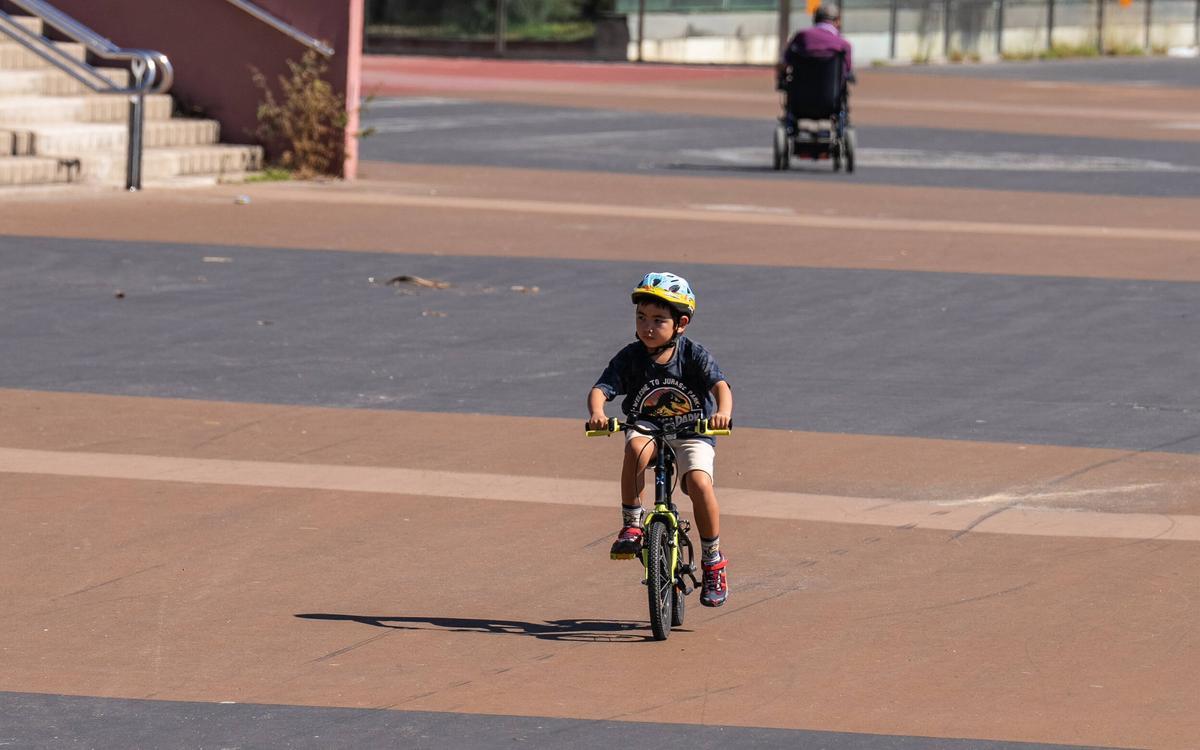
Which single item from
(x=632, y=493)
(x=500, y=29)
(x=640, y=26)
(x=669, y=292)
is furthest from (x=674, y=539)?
(x=500, y=29)

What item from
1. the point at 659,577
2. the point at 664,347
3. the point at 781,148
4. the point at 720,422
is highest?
the point at 781,148

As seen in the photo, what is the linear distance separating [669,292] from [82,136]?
16.0m

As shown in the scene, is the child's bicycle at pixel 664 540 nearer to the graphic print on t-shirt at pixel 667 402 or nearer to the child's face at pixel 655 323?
the graphic print on t-shirt at pixel 667 402

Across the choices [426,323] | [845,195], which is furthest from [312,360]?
[845,195]

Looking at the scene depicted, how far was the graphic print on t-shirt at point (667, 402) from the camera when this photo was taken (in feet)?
25.1

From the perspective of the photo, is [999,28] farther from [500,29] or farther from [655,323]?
[655,323]

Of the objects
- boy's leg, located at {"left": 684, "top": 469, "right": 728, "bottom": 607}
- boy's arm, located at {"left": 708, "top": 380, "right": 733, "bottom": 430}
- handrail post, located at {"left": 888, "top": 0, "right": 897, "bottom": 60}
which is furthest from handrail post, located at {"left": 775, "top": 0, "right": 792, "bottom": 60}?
boy's arm, located at {"left": 708, "top": 380, "right": 733, "bottom": 430}

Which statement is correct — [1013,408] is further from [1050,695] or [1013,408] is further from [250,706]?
[250,706]

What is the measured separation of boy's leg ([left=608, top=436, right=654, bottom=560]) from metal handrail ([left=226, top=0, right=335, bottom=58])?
16.7 m

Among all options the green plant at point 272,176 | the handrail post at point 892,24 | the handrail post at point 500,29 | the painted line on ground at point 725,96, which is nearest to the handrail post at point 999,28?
the handrail post at point 892,24

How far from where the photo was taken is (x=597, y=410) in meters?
7.46

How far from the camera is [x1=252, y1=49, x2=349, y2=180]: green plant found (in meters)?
24.1

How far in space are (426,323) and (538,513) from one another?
531cm

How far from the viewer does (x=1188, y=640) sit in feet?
25.3
